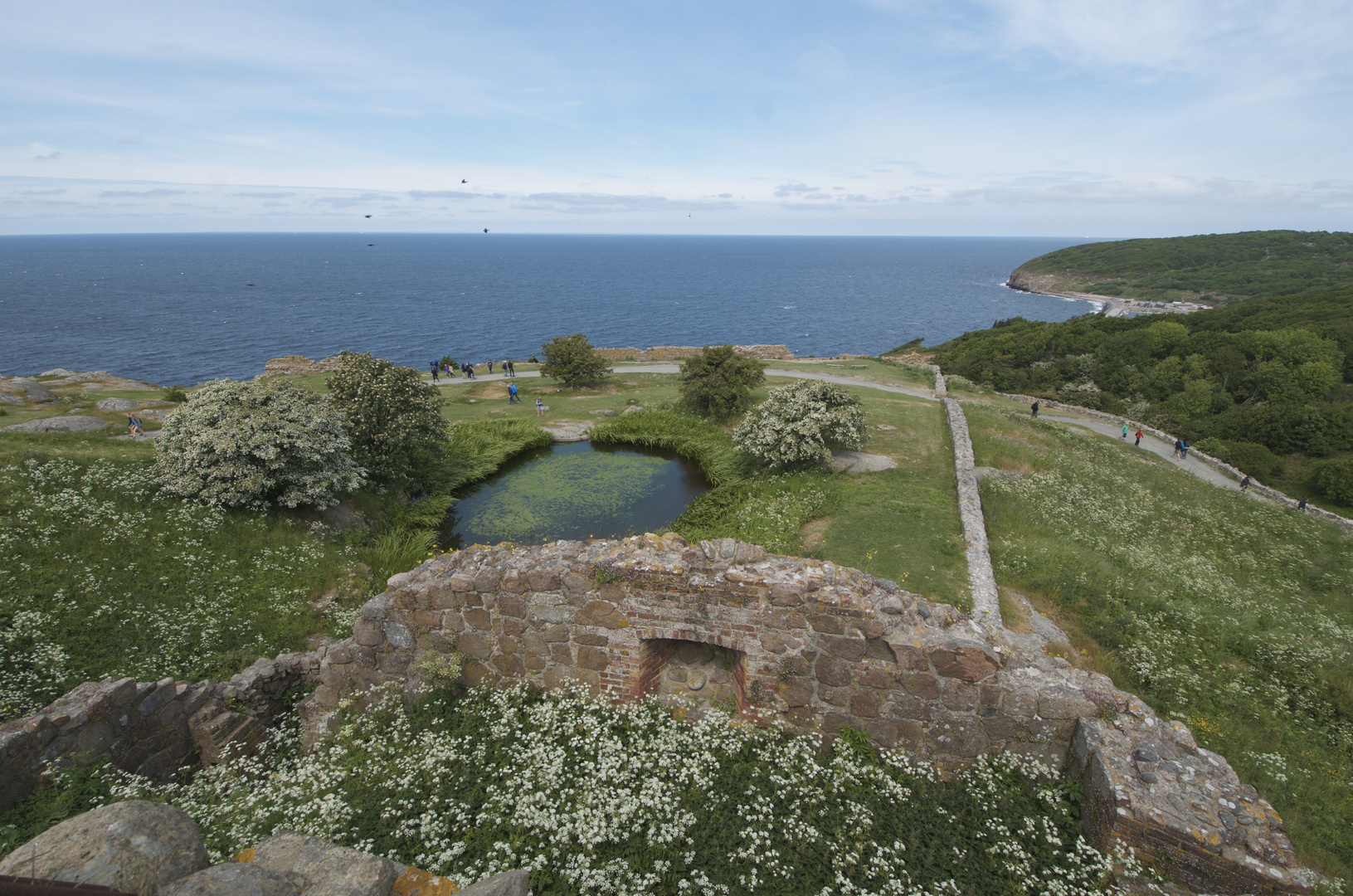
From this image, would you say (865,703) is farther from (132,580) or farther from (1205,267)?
(1205,267)

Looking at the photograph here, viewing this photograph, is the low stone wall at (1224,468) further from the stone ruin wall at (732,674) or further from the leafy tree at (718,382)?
the stone ruin wall at (732,674)

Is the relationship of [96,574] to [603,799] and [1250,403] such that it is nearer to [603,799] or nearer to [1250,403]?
[603,799]

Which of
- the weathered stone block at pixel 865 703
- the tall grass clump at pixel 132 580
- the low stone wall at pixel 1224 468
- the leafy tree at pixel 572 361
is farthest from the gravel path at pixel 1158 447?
the tall grass clump at pixel 132 580

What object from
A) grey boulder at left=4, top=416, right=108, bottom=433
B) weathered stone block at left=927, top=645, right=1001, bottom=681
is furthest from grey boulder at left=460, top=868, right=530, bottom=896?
grey boulder at left=4, top=416, right=108, bottom=433

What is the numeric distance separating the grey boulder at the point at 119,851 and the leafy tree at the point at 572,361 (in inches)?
1175

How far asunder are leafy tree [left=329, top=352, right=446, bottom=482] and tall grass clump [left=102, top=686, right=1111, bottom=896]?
1244 centimetres

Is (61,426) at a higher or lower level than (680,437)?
higher

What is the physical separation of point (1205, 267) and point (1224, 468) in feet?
409

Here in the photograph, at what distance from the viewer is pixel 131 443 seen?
18.2 metres

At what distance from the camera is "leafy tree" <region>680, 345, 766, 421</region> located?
2823cm

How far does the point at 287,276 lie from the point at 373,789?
19102 cm

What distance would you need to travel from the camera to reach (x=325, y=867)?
4.59 m

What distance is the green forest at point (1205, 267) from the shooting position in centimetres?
9588

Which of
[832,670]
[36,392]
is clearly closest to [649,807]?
[832,670]
